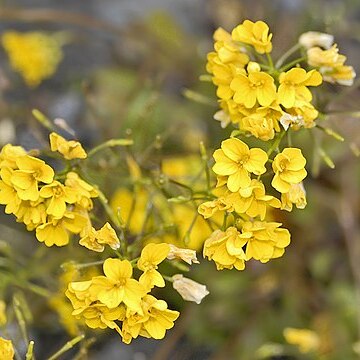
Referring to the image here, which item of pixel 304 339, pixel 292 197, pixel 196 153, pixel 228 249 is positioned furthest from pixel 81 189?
pixel 196 153

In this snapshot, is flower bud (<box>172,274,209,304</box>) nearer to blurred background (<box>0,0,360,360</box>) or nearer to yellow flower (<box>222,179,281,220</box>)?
yellow flower (<box>222,179,281,220</box>)

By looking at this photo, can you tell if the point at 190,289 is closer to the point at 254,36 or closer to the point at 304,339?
the point at 254,36

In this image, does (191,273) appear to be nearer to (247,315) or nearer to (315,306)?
(247,315)

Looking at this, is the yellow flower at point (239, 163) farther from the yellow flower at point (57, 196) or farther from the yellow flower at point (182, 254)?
the yellow flower at point (57, 196)

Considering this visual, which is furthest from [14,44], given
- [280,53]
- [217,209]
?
[217,209]

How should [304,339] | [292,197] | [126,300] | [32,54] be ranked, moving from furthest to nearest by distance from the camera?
[32,54]
[304,339]
[292,197]
[126,300]

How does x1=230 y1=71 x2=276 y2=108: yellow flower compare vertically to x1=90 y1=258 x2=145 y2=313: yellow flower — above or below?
above

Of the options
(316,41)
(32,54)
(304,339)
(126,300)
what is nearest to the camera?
(126,300)

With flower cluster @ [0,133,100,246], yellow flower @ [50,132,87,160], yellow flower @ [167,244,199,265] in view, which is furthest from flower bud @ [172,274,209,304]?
yellow flower @ [50,132,87,160]
